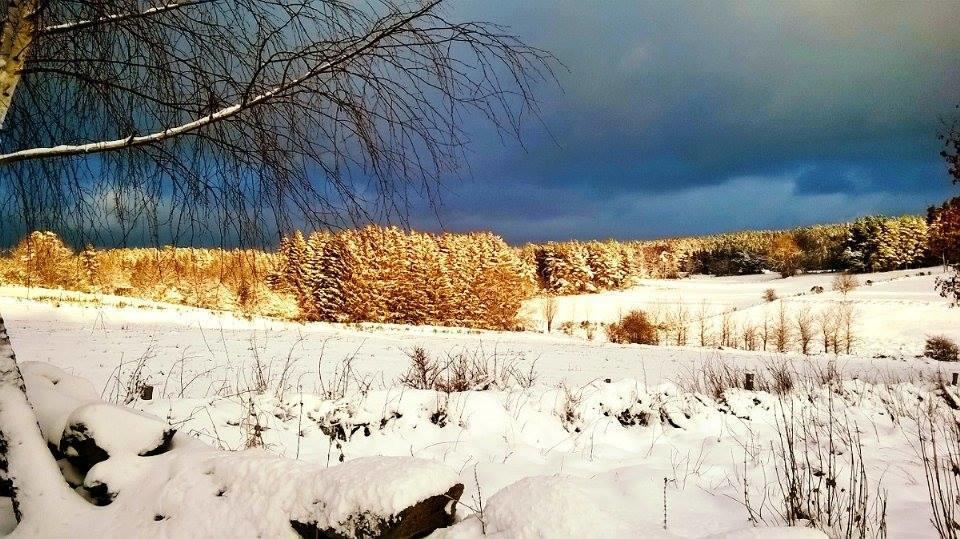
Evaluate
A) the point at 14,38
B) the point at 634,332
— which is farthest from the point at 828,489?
the point at 634,332

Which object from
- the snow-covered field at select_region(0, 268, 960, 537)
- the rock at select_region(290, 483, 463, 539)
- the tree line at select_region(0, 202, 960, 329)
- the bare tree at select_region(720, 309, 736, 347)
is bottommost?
the bare tree at select_region(720, 309, 736, 347)

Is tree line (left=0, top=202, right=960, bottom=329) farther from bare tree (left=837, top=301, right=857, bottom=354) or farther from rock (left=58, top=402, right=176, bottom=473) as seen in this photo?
bare tree (left=837, top=301, right=857, bottom=354)

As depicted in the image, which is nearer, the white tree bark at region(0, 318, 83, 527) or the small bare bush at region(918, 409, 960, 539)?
the white tree bark at region(0, 318, 83, 527)

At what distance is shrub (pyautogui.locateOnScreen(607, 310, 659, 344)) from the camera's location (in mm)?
38656

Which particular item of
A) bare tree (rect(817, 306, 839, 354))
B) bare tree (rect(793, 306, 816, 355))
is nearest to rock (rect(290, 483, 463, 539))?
bare tree (rect(793, 306, 816, 355))

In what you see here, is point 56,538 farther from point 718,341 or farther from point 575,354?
point 718,341

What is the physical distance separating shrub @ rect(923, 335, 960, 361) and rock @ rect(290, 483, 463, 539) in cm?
3293

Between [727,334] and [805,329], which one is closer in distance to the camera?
[805,329]

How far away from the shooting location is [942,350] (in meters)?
25.6

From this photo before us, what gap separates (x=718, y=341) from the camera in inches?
1545

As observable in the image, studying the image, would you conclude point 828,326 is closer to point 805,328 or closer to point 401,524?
point 805,328

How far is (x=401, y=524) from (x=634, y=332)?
130 ft

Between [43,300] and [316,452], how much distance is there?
31.6 meters

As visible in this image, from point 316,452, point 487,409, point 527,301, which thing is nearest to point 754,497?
point 487,409
